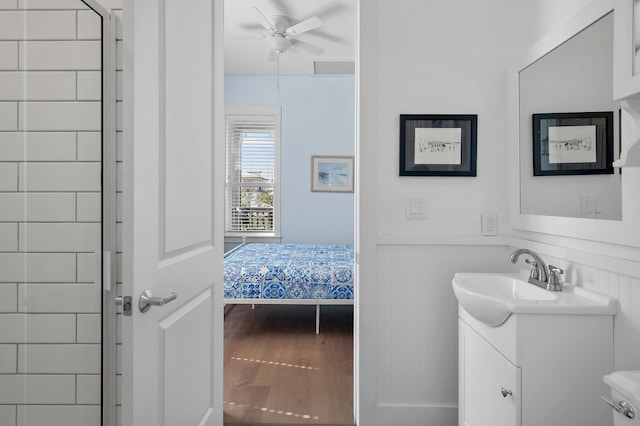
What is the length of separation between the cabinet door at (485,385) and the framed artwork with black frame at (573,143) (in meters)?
0.77

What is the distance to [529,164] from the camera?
1749mm

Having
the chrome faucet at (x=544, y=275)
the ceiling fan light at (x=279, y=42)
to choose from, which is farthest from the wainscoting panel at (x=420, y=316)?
the ceiling fan light at (x=279, y=42)

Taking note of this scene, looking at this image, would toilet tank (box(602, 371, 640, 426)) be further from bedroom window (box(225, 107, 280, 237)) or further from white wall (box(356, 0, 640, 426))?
bedroom window (box(225, 107, 280, 237))

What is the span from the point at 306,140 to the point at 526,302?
4.25 m

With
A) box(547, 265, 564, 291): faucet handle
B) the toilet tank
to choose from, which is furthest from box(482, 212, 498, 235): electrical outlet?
the toilet tank

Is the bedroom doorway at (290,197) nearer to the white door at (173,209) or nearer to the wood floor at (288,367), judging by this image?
the wood floor at (288,367)

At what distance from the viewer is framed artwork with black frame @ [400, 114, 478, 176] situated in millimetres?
1941

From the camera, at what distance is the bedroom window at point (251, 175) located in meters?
5.24

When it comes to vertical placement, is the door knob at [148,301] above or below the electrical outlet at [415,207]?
below

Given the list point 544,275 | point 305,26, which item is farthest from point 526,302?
point 305,26

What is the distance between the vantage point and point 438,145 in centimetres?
195

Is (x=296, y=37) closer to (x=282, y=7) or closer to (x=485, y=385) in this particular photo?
(x=282, y=7)

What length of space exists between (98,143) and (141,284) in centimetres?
46

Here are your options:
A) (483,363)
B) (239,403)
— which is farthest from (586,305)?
(239,403)
